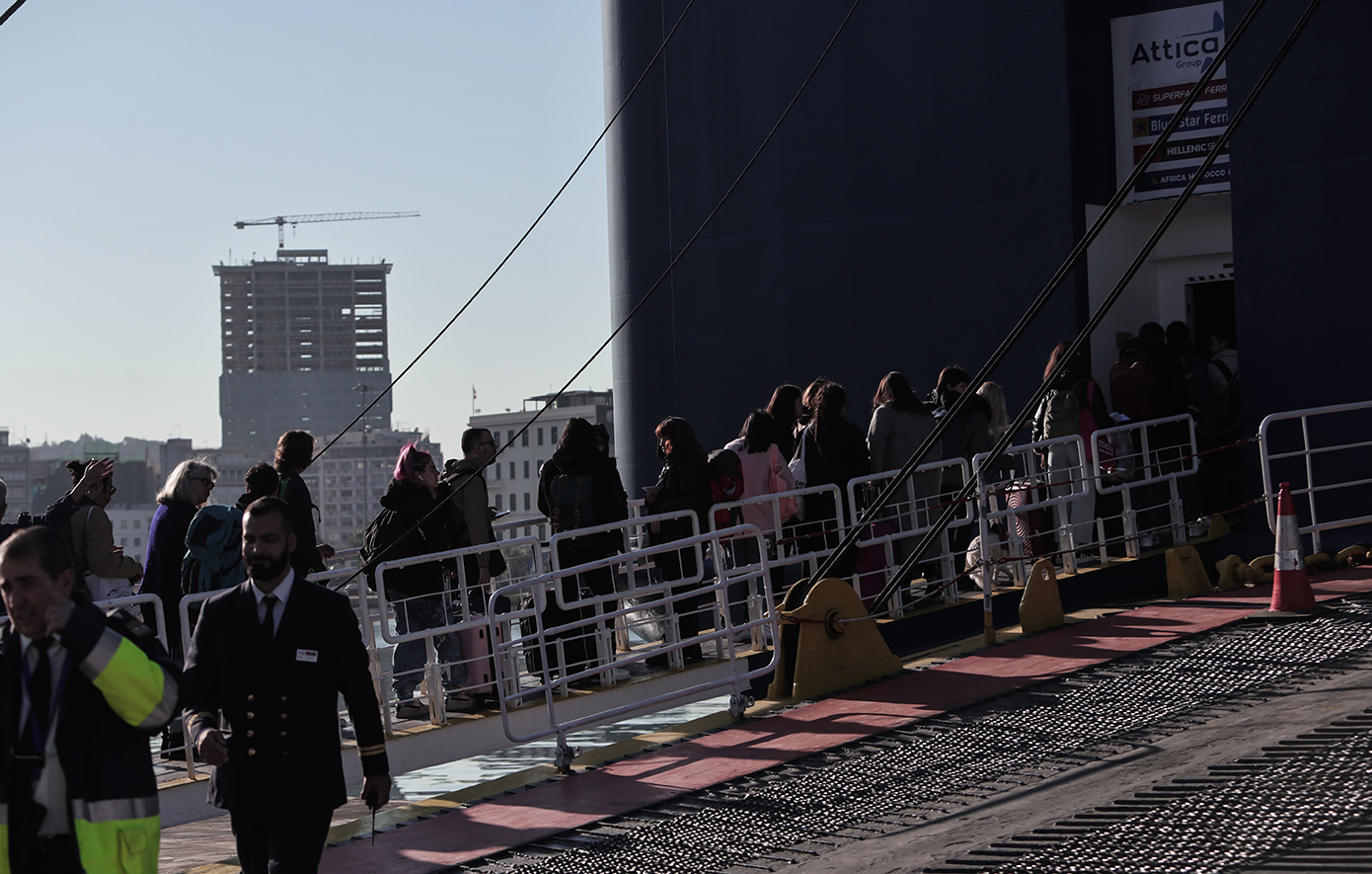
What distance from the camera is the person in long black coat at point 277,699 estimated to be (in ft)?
14.4

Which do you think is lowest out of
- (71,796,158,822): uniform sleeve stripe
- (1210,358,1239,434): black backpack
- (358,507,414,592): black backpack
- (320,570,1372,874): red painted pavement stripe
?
(320,570,1372,874): red painted pavement stripe

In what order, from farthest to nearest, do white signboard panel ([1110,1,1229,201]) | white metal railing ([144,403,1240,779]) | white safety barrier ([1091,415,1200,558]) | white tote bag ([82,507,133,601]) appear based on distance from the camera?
white signboard panel ([1110,1,1229,201])
white safety barrier ([1091,415,1200,558])
white tote bag ([82,507,133,601])
white metal railing ([144,403,1240,779])

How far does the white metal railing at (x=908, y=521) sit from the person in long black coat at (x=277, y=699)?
207 inches

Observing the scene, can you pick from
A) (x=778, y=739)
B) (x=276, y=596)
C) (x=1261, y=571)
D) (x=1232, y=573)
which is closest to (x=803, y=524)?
(x=778, y=739)

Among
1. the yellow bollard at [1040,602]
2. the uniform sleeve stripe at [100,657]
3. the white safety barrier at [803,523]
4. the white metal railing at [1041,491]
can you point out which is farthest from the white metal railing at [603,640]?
the uniform sleeve stripe at [100,657]

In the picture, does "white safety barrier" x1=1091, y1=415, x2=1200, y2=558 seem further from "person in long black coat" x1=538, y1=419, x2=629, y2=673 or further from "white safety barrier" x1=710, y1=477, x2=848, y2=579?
"person in long black coat" x1=538, y1=419, x2=629, y2=673

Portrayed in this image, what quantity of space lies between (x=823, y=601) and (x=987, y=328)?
262 inches

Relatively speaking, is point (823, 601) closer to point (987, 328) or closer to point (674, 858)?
point (674, 858)

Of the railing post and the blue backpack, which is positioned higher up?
the blue backpack

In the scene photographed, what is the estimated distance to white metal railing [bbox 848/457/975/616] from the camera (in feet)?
32.0

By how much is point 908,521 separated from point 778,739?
14.3ft

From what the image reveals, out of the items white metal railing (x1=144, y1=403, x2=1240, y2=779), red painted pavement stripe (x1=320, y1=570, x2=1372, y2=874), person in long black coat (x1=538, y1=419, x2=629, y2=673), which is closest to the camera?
red painted pavement stripe (x1=320, y1=570, x2=1372, y2=874)

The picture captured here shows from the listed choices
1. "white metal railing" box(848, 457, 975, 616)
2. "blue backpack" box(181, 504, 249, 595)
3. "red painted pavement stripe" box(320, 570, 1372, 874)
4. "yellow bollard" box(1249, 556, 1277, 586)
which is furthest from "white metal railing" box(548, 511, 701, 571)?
"yellow bollard" box(1249, 556, 1277, 586)

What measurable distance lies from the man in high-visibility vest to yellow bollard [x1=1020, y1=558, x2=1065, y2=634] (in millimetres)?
6557
